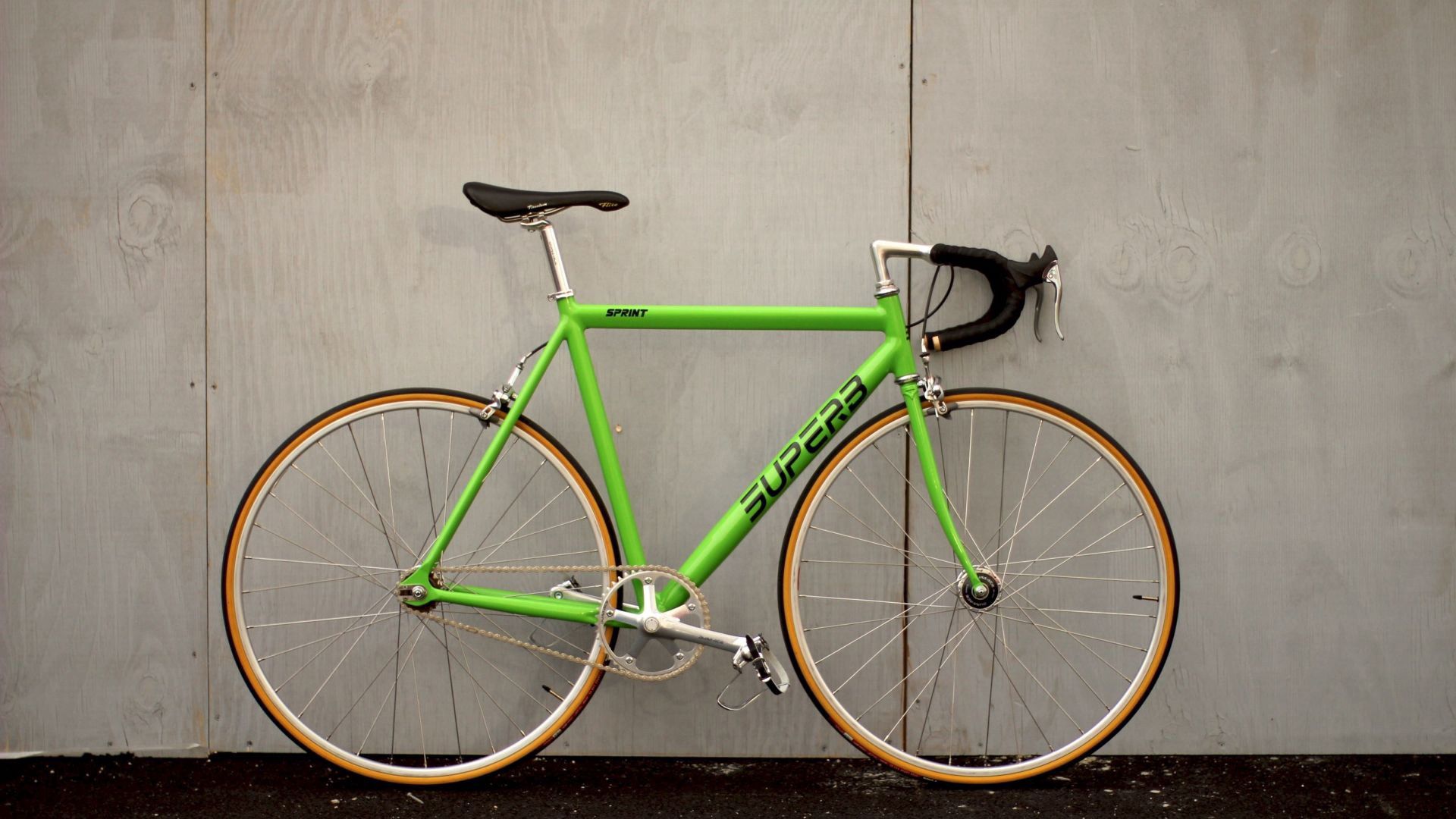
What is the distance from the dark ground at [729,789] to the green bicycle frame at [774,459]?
0.44 metres

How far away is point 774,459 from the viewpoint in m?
2.36

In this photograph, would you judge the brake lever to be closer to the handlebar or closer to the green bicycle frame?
the handlebar

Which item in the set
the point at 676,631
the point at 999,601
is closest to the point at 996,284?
the point at 999,601

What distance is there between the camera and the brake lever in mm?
2424

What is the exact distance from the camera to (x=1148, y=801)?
235 cm

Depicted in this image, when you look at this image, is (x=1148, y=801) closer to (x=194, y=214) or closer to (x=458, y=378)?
(x=458, y=378)

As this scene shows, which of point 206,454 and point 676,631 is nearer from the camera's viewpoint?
point 676,631

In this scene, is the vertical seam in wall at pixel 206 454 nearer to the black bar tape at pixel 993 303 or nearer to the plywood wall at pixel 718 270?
the plywood wall at pixel 718 270

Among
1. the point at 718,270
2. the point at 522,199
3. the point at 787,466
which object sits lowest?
the point at 787,466

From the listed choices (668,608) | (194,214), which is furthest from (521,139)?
(668,608)

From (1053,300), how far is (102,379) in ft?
7.64

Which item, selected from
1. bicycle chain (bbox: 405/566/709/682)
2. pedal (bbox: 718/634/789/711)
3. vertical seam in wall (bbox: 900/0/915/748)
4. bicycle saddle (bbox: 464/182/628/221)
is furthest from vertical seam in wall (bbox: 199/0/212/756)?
vertical seam in wall (bbox: 900/0/915/748)

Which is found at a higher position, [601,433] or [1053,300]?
[1053,300]

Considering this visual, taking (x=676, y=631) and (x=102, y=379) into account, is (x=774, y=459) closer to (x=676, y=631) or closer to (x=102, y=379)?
(x=676, y=631)
